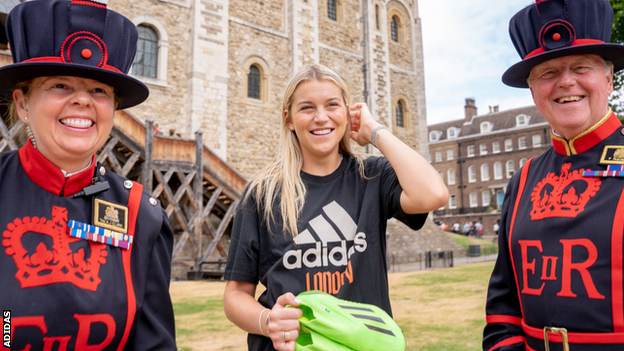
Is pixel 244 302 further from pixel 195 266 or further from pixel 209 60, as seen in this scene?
pixel 209 60

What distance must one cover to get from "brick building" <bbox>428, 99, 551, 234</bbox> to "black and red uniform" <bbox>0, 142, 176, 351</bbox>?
47762 millimetres

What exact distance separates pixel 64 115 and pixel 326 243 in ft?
4.18

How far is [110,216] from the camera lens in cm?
187

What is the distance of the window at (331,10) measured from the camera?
2081cm

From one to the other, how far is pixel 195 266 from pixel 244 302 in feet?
37.6

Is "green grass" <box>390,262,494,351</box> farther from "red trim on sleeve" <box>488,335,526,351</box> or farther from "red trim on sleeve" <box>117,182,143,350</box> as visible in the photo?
"red trim on sleeve" <box>117,182,143,350</box>

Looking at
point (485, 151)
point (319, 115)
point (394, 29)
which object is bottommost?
point (319, 115)

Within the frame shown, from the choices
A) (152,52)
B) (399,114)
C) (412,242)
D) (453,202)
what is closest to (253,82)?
(152,52)

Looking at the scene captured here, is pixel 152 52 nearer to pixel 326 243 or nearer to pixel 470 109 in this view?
pixel 326 243

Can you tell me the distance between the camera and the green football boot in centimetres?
158

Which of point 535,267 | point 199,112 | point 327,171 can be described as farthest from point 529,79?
point 199,112

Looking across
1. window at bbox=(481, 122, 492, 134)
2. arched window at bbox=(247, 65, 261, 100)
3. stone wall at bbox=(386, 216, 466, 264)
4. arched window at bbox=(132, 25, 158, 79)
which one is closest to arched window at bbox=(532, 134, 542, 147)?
window at bbox=(481, 122, 492, 134)

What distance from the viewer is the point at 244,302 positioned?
6.61ft

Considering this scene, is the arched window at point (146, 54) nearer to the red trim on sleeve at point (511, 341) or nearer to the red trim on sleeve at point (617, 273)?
the red trim on sleeve at point (511, 341)
